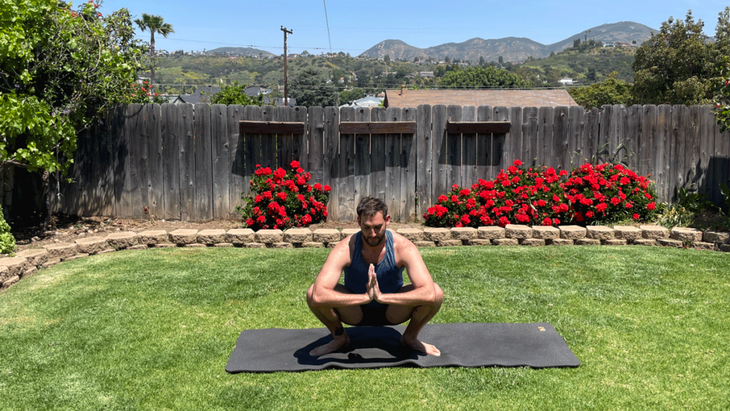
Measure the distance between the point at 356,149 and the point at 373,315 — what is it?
514 cm

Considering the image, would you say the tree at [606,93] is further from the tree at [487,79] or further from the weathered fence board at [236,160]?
the weathered fence board at [236,160]

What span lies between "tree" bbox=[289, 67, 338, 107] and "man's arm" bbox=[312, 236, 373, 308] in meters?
68.2

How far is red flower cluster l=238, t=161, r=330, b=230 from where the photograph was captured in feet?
27.2

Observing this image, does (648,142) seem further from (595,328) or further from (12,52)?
(12,52)

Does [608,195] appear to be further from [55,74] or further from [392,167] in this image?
[55,74]

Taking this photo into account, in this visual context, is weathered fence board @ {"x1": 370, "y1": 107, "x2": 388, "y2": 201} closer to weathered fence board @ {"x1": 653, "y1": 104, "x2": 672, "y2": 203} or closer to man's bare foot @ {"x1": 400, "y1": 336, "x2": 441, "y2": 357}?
weathered fence board @ {"x1": 653, "y1": 104, "x2": 672, "y2": 203}

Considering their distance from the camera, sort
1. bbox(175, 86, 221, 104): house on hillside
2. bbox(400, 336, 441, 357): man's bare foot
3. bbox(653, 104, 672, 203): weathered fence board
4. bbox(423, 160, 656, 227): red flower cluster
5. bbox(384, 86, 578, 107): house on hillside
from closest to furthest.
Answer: bbox(400, 336, 441, 357): man's bare foot → bbox(423, 160, 656, 227): red flower cluster → bbox(653, 104, 672, 203): weathered fence board → bbox(384, 86, 578, 107): house on hillside → bbox(175, 86, 221, 104): house on hillside

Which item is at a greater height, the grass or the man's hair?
the man's hair

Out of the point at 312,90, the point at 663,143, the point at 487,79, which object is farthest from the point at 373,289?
the point at 487,79

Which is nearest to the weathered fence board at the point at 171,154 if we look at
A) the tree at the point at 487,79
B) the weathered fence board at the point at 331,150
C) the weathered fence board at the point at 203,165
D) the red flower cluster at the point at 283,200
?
the weathered fence board at the point at 203,165

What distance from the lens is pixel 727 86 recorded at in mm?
8078

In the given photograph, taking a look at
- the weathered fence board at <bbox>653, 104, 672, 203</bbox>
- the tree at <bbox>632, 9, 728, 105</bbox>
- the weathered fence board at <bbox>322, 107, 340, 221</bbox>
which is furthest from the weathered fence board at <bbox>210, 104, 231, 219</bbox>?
the tree at <bbox>632, 9, 728, 105</bbox>

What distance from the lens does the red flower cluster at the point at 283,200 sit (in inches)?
327

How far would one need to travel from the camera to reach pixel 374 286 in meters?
3.60
